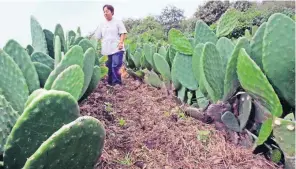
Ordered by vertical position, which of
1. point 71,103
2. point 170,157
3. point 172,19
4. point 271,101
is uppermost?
point 71,103

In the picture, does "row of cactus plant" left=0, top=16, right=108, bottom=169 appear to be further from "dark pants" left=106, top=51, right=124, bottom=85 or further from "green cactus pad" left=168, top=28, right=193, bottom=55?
"dark pants" left=106, top=51, right=124, bottom=85

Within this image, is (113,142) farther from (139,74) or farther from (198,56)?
(139,74)

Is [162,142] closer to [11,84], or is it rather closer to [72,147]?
[11,84]

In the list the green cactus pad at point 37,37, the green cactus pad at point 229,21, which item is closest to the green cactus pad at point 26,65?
the green cactus pad at point 37,37

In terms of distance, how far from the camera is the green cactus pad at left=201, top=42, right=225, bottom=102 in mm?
1914

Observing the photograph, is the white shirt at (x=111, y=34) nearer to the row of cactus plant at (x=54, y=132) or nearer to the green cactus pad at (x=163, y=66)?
the green cactus pad at (x=163, y=66)

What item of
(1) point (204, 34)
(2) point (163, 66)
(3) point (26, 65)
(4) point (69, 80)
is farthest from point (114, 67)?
(4) point (69, 80)

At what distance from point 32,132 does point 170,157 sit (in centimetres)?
99

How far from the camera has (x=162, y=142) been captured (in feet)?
6.77

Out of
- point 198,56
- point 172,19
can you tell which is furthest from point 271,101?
point 172,19

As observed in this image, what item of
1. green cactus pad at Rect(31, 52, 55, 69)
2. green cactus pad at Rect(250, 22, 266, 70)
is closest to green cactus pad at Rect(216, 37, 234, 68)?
green cactus pad at Rect(250, 22, 266, 70)

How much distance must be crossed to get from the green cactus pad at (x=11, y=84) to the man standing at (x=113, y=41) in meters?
2.76

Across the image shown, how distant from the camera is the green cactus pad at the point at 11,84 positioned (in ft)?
4.62

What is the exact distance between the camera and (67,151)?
95cm
